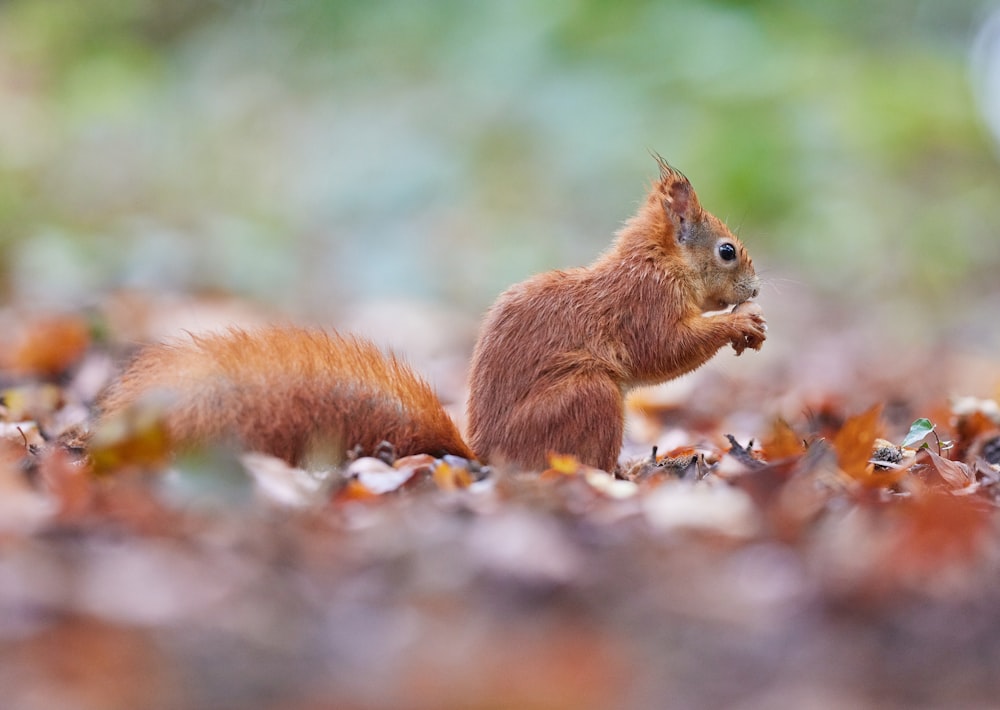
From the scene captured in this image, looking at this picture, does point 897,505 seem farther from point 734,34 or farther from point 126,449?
point 734,34

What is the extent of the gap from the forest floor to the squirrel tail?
0.09 metres

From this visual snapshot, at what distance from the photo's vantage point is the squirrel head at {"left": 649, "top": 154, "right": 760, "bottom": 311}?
301 centimetres

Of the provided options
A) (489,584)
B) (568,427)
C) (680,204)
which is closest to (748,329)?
(680,204)

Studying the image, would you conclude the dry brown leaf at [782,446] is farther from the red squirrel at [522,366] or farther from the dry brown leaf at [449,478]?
the dry brown leaf at [449,478]

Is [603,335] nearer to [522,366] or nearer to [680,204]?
[522,366]

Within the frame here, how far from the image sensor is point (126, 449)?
2.10 meters

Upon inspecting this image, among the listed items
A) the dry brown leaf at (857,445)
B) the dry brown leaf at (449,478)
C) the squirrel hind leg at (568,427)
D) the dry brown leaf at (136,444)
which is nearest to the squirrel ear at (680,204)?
the squirrel hind leg at (568,427)

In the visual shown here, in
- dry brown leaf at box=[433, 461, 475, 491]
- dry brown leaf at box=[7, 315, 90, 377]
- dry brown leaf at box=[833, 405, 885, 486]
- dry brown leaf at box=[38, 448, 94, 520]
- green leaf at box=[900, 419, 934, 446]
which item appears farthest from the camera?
dry brown leaf at box=[7, 315, 90, 377]

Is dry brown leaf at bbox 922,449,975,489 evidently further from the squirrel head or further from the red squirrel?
the squirrel head

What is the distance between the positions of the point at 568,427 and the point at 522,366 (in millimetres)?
191

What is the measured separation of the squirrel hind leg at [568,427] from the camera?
8.18 feet

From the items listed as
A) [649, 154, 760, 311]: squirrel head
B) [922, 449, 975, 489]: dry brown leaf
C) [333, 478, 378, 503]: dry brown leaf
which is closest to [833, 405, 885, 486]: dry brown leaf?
[922, 449, 975, 489]: dry brown leaf

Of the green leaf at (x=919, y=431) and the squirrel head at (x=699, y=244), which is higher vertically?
the squirrel head at (x=699, y=244)

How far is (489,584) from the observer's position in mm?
1602
